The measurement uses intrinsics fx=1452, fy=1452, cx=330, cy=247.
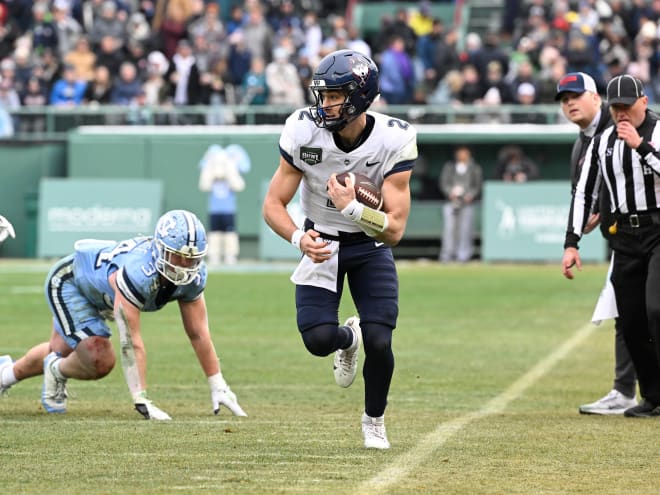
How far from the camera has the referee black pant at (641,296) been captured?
25.5 ft

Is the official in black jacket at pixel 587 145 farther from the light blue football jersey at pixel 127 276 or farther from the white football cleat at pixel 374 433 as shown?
the light blue football jersey at pixel 127 276

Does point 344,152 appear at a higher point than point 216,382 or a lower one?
higher

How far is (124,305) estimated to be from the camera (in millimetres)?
7750

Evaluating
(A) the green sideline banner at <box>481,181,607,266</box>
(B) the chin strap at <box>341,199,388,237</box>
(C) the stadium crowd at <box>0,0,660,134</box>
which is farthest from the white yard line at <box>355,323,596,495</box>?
(C) the stadium crowd at <box>0,0,660,134</box>

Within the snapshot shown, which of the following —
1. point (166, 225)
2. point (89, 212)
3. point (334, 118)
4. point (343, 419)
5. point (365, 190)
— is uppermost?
point (334, 118)

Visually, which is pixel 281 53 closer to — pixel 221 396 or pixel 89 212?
pixel 89 212

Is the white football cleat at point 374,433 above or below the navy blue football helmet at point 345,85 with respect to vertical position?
below

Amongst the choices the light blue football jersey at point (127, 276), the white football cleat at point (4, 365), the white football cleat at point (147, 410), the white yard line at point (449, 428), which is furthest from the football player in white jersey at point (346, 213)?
the white football cleat at point (4, 365)

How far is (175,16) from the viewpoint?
982 inches

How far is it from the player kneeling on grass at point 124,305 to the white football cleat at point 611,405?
2046 mm

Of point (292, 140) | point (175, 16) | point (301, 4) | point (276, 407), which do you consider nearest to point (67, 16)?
point (175, 16)

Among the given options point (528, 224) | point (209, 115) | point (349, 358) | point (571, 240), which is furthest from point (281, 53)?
point (349, 358)

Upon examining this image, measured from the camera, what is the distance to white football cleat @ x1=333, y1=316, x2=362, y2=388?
7184 millimetres

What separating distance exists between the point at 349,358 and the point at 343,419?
0.87 metres
